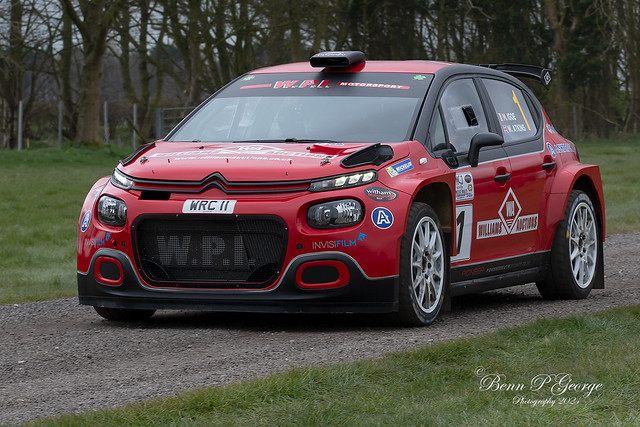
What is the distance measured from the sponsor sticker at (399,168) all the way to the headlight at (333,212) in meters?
0.33

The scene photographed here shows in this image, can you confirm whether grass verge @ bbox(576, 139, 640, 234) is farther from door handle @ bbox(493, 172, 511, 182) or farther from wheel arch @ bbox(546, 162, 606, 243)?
door handle @ bbox(493, 172, 511, 182)

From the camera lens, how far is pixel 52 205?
19047 mm

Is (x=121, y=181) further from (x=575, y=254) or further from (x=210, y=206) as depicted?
(x=575, y=254)

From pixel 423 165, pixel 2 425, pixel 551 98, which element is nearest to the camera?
pixel 2 425

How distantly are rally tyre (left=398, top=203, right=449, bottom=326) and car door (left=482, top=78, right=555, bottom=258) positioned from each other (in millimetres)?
985

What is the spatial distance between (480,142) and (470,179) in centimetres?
25

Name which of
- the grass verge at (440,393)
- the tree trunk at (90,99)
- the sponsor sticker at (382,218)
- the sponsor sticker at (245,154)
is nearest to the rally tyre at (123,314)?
the sponsor sticker at (245,154)

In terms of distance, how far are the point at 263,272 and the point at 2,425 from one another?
2510 millimetres

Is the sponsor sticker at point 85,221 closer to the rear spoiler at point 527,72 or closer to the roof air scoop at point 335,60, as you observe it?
the roof air scoop at point 335,60

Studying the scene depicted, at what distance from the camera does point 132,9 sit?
112 feet

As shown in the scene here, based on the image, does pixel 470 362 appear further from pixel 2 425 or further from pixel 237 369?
pixel 2 425

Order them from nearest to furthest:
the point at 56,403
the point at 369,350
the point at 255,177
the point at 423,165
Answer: the point at 56,403, the point at 369,350, the point at 255,177, the point at 423,165

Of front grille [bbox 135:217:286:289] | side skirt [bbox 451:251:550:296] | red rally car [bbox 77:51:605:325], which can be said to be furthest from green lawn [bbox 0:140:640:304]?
side skirt [bbox 451:251:550:296]

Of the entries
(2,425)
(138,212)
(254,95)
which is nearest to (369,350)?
(138,212)
